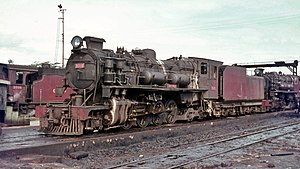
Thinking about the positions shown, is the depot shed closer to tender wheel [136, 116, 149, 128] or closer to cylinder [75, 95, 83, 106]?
cylinder [75, 95, 83, 106]

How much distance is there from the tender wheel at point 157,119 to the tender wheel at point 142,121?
0.49m

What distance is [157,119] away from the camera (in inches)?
648

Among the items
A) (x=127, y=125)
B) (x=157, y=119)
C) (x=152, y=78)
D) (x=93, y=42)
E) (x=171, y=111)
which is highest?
(x=93, y=42)

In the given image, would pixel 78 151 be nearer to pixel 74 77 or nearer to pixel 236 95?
pixel 74 77

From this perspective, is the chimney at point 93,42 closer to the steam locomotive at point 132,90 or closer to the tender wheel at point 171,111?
the steam locomotive at point 132,90

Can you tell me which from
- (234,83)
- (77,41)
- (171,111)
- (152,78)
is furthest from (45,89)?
(234,83)

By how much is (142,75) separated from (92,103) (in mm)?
2667

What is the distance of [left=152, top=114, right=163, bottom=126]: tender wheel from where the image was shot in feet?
53.4

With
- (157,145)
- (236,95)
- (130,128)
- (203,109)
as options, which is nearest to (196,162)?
(157,145)

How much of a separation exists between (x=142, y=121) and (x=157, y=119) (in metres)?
1.09

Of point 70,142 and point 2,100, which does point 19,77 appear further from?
point 70,142

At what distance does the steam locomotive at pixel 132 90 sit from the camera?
12703 mm

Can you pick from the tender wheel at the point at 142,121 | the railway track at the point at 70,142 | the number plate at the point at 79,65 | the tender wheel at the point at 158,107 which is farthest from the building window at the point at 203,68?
the number plate at the point at 79,65

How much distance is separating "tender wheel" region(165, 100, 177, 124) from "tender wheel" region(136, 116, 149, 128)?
64.5 inches
